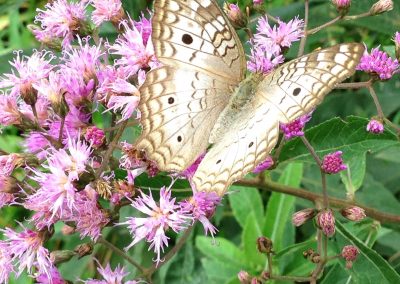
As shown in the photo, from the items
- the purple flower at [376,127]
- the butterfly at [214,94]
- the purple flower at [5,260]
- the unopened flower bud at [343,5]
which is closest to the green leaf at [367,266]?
the purple flower at [376,127]

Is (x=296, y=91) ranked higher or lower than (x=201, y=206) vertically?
higher

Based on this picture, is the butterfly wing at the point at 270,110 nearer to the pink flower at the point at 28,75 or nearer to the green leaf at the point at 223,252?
the pink flower at the point at 28,75

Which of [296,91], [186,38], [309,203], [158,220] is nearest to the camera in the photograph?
[296,91]

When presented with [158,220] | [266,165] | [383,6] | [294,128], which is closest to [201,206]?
[158,220]

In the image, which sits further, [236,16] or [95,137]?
[236,16]

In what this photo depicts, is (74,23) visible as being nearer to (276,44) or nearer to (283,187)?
(276,44)

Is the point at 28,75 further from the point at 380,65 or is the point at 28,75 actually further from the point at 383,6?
the point at 383,6

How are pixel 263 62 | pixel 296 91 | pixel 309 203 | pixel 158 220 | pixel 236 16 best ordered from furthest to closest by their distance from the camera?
1. pixel 309 203
2. pixel 236 16
3. pixel 263 62
4. pixel 158 220
5. pixel 296 91

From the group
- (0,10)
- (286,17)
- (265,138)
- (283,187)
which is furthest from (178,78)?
(0,10)
